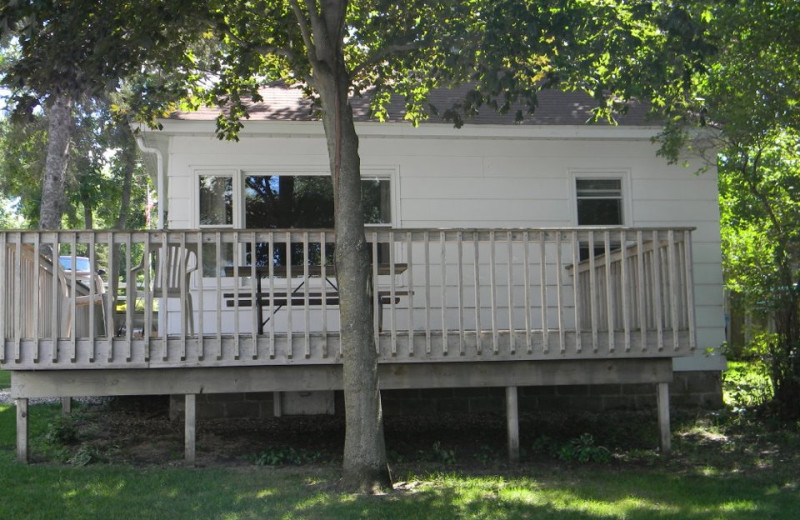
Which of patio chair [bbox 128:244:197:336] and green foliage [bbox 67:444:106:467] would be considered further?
patio chair [bbox 128:244:197:336]

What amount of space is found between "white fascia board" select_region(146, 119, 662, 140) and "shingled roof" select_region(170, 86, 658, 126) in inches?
2.8

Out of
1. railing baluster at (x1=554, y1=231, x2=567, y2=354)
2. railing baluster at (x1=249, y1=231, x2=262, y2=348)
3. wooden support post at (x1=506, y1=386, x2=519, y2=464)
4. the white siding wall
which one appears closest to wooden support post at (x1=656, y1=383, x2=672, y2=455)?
railing baluster at (x1=554, y1=231, x2=567, y2=354)

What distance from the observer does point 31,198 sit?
24203mm

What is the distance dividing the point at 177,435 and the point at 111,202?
64.1 feet

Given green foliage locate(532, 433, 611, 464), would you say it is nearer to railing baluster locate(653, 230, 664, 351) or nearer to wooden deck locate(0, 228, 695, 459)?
wooden deck locate(0, 228, 695, 459)

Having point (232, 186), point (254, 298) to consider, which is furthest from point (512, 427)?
point (232, 186)

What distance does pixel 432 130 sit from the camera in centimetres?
991

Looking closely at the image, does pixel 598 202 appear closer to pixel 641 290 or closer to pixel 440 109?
pixel 440 109

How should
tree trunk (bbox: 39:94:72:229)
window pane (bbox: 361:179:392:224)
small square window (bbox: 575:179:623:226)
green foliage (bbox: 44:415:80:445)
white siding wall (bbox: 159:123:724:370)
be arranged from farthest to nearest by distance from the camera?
tree trunk (bbox: 39:94:72:229), small square window (bbox: 575:179:623:226), window pane (bbox: 361:179:392:224), white siding wall (bbox: 159:123:724:370), green foliage (bbox: 44:415:80:445)

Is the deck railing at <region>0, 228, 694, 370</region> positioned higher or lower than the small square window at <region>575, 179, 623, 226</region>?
lower

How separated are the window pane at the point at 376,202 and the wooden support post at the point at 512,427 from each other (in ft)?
10.3

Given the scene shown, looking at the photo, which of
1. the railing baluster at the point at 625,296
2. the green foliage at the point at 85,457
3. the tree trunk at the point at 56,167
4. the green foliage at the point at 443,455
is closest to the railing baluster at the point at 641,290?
the railing baluster at the point at 625,296

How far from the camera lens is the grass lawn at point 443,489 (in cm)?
577

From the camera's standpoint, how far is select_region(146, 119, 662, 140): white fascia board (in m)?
9.72
